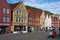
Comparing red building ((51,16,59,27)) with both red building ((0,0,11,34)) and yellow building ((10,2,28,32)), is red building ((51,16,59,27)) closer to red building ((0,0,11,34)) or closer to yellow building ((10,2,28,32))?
yellow building ((10,2,28,32))

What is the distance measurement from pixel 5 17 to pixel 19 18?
9.72m

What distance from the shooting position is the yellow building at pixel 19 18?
223 ft

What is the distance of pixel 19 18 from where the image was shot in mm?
71312

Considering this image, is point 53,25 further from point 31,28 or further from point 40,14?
point 31,28

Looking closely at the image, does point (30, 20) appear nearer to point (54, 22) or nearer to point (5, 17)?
point (5, 17)

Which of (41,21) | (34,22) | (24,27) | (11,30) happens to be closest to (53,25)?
(41,21)

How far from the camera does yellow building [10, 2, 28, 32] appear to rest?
223 ft

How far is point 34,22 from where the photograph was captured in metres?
87.1

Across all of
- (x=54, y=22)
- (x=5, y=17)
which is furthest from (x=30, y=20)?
(x=54, y=22)

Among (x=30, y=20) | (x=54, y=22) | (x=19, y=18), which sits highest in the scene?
(x=19, y=18)

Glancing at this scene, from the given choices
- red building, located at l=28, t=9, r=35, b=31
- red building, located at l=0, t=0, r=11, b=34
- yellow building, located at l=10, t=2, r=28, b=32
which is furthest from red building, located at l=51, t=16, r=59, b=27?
red building, located at l=0, t=0, r=11, b=34

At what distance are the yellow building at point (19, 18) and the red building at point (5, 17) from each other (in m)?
3.10

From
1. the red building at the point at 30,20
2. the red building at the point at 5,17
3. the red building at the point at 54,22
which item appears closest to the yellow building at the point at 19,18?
the red building at the point at 5,17

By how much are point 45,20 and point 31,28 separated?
74.6ft
